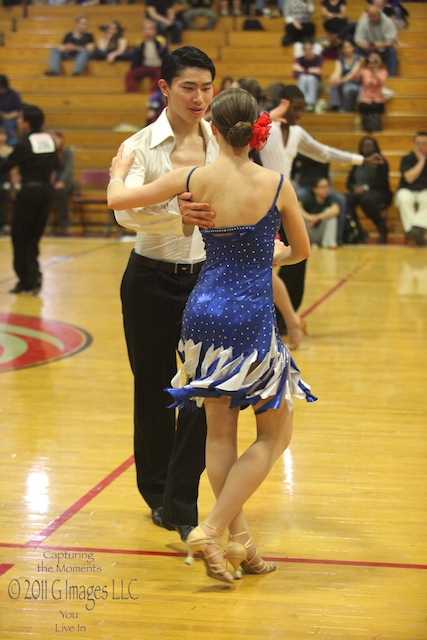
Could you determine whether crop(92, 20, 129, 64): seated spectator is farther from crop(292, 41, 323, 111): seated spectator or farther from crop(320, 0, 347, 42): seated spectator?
crop(320, 0, 347, 42): seated spectator

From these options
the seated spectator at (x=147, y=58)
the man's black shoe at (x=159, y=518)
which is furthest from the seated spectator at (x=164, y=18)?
the man's black shoe at (x=159, y=518)

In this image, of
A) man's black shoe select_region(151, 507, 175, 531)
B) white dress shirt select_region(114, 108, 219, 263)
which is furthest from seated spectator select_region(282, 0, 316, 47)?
man's black shoe select_region(151, 507, 175, 531)

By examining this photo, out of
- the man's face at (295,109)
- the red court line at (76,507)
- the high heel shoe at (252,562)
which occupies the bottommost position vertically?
the red court line at (76,507)

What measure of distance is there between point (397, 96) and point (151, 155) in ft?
40.4

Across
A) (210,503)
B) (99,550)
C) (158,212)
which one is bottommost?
(210,503)

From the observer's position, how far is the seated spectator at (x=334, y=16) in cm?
1627

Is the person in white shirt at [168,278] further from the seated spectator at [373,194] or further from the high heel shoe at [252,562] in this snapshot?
the seated spectator at [373,194]

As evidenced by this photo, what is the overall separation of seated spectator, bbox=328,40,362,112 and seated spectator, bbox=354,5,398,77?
0.21 metres

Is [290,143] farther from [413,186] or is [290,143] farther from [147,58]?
[147,58]

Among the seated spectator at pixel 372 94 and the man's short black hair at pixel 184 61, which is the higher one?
the man's short black hair at pixel 184 61

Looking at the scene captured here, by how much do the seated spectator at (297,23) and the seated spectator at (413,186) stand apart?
4.23m

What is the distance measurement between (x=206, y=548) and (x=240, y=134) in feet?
4.34

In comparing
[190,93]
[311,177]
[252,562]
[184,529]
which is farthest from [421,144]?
[252,562]

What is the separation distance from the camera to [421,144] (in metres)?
12.8
